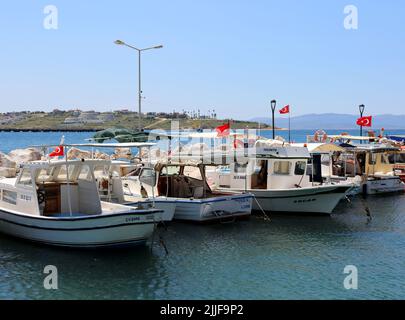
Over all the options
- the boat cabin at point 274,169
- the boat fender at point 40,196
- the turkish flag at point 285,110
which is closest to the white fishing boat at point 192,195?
the boat cabin at point 274,169

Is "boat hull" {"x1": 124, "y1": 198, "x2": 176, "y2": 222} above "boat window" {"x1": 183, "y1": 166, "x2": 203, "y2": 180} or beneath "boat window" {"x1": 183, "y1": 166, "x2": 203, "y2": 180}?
beneath

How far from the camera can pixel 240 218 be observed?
81.8 ft

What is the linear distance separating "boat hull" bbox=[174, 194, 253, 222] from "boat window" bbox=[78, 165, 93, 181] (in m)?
4.87

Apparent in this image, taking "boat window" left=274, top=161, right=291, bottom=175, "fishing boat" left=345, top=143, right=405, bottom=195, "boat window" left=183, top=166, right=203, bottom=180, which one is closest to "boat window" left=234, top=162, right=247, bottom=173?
"boat window" left=274, top=161, right=291, bottom=175

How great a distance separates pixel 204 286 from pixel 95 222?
484cm

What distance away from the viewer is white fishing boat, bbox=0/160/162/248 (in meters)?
18.2

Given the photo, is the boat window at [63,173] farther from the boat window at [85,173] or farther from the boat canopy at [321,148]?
the boat canopy at [321,148]

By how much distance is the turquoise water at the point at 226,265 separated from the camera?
1500cm

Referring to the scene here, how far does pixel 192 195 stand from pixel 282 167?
5223 millimetres

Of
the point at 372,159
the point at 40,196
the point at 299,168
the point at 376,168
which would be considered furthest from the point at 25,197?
the point at 376,168

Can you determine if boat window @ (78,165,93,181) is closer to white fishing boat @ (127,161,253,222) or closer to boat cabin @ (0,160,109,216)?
boat cabin @ (0,160,109,216)

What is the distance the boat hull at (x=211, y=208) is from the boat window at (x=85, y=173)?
487 centimetres
